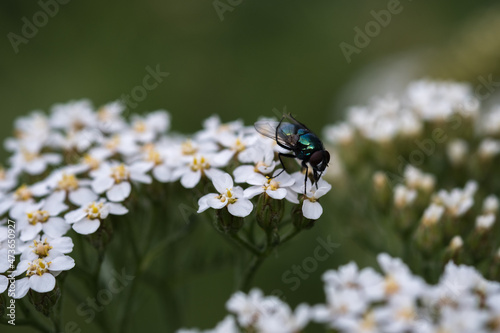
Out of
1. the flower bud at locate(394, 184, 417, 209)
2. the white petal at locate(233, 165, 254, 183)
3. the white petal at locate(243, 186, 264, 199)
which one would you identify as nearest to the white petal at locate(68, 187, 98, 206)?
the white petal at locate(233, 165, 254, 183)

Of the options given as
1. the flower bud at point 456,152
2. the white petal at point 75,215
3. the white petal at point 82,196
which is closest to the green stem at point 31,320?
the white petal at point 75,215

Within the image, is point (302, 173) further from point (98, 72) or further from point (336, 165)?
point (98, 72)

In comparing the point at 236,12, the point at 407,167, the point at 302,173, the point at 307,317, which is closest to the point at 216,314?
the point at 407,167

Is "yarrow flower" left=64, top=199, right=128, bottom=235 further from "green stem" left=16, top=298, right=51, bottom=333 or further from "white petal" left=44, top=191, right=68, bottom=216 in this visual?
"green stem" left=16, top=298, right=51, bottom=333

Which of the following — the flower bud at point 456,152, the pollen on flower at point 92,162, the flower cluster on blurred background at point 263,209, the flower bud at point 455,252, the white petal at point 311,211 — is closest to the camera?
the flower cluster on blurred background at point 263,209

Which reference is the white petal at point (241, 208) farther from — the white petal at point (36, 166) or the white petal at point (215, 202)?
the white petal at point (36, 166)
